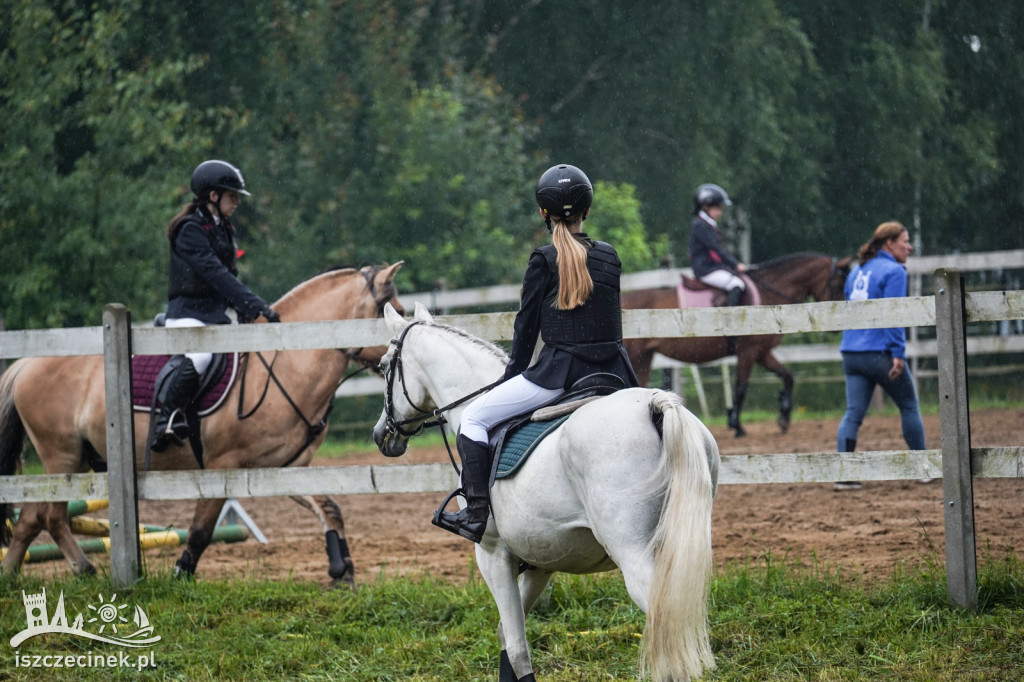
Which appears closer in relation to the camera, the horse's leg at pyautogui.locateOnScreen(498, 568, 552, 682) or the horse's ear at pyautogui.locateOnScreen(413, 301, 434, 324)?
the horse's leg at pyautogui.locateOnScreen(498, 568, 552, 682)

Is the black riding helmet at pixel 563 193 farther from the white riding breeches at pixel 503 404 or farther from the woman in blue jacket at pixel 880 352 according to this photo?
the woman in blue jacket at pixel 880 352

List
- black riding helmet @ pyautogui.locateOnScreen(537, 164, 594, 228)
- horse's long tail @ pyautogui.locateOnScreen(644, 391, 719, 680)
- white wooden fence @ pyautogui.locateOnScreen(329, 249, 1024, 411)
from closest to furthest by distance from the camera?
horse's long tail @ pyautogui.locateOnScreen(644, 391, 719, 680), black riding helmet @ pyautogui.locateOnScreen(537, 164, 594, 228), white wooden fence @ pyautogui.locateOnScreen(329, 249, 1024, 411)

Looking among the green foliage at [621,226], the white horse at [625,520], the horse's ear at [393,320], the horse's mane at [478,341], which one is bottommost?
the white horse at [625,520]

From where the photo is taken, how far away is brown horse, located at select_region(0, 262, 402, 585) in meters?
6.73

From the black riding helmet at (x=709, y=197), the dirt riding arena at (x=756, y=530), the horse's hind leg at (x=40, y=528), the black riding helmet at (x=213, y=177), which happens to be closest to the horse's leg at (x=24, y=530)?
the horse's hind leg at (x=40, y=528)

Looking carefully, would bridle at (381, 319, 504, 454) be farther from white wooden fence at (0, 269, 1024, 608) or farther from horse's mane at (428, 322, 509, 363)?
white wooden fence at (0, 269, 1024, 608)

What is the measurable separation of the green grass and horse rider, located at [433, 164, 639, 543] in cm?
116

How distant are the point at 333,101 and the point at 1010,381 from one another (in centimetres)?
1378

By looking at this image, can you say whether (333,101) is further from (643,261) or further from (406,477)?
(406,477)

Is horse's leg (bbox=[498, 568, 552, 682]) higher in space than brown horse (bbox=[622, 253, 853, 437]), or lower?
lower

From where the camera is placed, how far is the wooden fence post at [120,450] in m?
6.18

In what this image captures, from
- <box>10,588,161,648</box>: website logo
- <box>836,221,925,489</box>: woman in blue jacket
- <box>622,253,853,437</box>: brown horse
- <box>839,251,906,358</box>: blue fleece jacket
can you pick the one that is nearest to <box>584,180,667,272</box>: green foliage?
<box>622,253,853,437</box>: brown horse

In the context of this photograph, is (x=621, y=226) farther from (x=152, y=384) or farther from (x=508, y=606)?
(x=508, y=606)

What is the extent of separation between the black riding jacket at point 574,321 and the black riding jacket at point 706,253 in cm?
853
